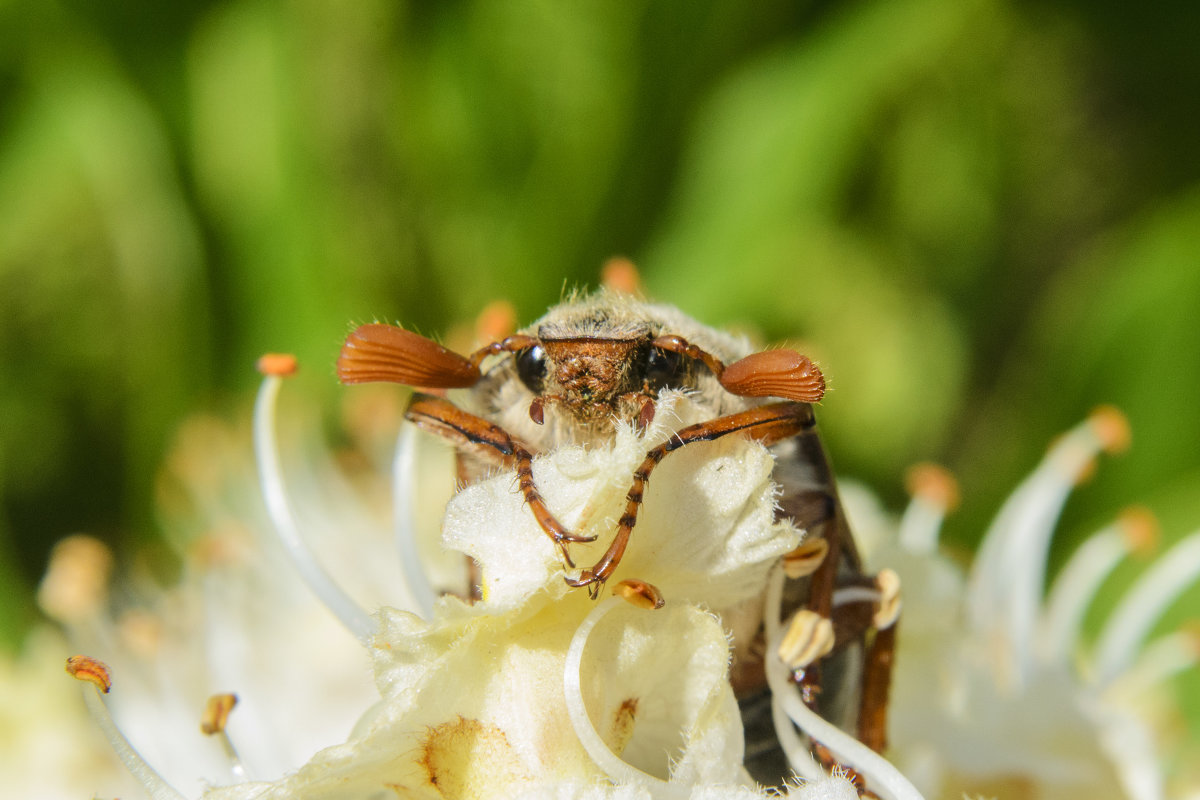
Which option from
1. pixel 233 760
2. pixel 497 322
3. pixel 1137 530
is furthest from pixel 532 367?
pixel 1137 530

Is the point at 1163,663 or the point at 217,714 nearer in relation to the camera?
the point at 217,714

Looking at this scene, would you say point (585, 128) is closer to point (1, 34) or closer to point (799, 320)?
point (799, 320)

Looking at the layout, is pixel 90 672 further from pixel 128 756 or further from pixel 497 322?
pixel 497 322

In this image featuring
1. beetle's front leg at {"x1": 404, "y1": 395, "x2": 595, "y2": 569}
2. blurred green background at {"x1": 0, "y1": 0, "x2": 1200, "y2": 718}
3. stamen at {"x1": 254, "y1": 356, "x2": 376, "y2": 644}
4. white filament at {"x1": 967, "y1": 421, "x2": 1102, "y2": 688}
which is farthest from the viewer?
blurred green background at {"x1": 0, "y1": 0, "x2": 1200, "y2": 718}

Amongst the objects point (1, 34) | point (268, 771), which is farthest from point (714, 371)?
point (1, 34)

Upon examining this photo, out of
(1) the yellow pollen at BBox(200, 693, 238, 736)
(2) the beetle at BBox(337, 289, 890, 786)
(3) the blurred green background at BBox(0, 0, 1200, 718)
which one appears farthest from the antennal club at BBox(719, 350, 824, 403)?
(3) the blurred green background at BBox(0, 0, 1200, 718)

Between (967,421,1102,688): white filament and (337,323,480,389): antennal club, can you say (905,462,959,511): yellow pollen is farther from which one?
(337,323,480,389): antennal club
